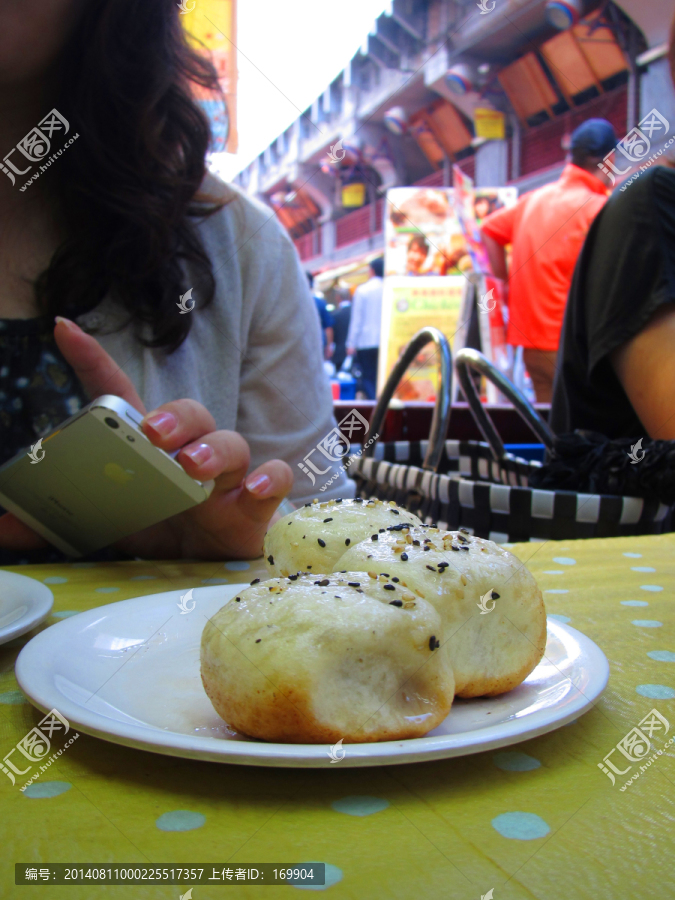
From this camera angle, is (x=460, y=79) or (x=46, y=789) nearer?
(x=46, y=789)

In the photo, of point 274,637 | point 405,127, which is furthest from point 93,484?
point 405,127

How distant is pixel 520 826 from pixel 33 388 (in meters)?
1.15

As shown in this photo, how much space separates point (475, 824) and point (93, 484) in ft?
2.16

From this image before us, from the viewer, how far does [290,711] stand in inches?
15.9

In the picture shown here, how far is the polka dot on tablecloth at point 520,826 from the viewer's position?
332 millimetres

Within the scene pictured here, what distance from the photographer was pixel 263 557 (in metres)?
0.90

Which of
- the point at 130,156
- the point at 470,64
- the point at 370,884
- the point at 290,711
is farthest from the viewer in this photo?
the point at 470,64

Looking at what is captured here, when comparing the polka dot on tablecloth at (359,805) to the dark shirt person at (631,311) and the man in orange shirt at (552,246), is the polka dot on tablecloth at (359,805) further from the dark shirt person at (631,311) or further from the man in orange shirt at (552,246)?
the man in orange shirt at (552,246)

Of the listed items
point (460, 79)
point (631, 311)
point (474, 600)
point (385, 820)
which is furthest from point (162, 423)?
point (460, 79)

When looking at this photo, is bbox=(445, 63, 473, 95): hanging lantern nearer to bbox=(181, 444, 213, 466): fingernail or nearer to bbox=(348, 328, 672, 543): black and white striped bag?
bbox=(348, 328, 672, 543): black and white striped bag

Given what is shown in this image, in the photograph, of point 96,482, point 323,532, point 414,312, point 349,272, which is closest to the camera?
point 323,532

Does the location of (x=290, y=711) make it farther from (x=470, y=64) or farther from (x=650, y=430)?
(x=470, y=64)

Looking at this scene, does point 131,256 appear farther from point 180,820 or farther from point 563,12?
point 563,12

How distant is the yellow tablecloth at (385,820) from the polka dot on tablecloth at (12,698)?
1 cm
